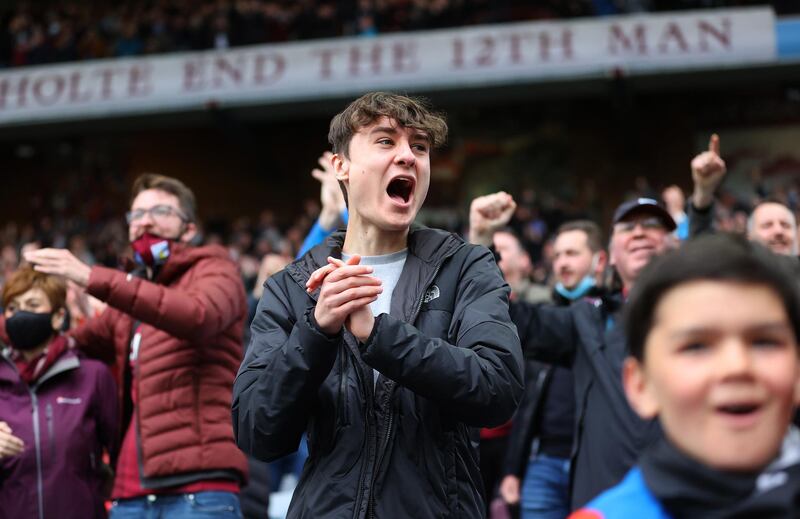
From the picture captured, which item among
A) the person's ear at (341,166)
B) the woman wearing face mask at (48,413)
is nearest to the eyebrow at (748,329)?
the person's ear at (341,166)

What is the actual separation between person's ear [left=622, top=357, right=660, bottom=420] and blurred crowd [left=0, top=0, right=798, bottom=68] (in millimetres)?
14608

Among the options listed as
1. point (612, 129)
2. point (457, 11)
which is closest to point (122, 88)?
point (457, 11)

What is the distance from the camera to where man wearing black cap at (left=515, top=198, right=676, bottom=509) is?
3.59 meters

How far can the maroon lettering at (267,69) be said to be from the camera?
15992 millimetres

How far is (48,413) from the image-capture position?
400cm

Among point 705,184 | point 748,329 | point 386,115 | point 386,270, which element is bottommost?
point 748,329

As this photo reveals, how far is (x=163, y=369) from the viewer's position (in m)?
3.78

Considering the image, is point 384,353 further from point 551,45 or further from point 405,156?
point 551,45

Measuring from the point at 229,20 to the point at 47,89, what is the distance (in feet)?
10.2

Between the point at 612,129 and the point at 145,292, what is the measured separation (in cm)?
1507

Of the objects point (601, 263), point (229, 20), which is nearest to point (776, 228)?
point (601, 263)

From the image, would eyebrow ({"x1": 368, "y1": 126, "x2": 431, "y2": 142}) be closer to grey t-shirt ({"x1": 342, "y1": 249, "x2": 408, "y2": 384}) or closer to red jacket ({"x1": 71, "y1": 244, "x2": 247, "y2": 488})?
grey t-shirt ({"x1": 342, "y1": 249, "x2": 408, "y2": 384})

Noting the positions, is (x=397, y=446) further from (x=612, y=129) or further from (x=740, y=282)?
(x=612, y=129)

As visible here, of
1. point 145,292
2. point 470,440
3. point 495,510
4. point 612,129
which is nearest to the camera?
point 470,440
